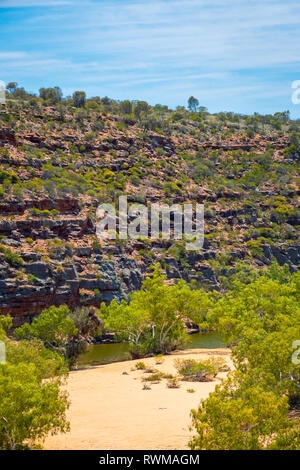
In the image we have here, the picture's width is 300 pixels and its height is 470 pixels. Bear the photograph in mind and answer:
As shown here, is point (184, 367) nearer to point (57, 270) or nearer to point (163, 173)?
point (57, 270)

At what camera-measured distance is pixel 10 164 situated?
66062mm

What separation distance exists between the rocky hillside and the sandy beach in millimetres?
23358

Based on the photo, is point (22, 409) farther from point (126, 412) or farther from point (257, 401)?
point (126, 412)

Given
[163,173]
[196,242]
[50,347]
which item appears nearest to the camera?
[50,347]

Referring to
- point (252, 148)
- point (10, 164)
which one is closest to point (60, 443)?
point (10, 164)

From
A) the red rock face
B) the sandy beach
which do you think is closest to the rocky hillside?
the red rock face

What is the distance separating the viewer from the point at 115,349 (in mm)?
46312

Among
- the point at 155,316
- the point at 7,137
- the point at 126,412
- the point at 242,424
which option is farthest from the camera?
the point at 7,137

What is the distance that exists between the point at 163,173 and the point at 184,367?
59258mm

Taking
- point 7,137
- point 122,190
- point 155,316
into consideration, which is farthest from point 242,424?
point 122,190

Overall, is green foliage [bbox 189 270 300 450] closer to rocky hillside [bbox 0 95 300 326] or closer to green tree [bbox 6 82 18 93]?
rocky hillside [bbox 0 95 300 326]

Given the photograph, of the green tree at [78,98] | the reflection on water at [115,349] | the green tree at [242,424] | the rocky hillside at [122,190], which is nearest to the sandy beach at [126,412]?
the green tree at [242,424]

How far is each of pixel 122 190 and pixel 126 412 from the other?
5690 cm

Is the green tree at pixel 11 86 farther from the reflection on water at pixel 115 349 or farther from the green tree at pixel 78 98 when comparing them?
the reflection on water at pixel 115 349
